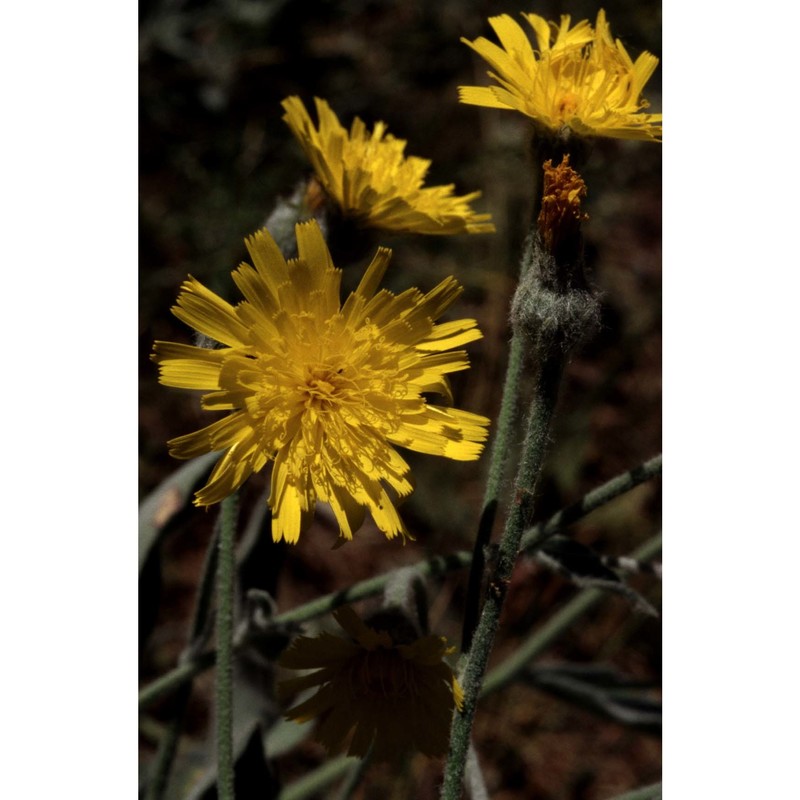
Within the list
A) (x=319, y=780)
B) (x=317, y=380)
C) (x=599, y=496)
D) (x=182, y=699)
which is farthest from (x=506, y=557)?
(x=319, y=780)

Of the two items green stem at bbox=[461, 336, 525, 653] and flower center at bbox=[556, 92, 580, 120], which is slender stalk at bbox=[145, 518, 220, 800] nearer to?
green stem at bbox=[461, 336, 525, 653]

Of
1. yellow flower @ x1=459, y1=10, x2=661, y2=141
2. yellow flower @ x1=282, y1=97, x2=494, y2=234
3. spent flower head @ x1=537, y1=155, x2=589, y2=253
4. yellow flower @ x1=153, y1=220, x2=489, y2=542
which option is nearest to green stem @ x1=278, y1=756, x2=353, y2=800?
yellow flower @ x1=153, y1=220, x2=489, y2=542

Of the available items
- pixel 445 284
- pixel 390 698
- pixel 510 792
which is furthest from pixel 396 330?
pixel 510 792

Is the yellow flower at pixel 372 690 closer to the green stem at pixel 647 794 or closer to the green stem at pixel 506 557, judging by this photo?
the green stem at pixel 506 557

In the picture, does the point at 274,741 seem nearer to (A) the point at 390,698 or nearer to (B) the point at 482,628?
(A) the point at 390,698

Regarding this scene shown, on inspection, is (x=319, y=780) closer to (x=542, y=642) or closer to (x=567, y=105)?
(x=542, y=642)

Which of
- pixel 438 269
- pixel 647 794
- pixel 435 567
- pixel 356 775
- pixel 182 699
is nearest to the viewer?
pixel 647 794
